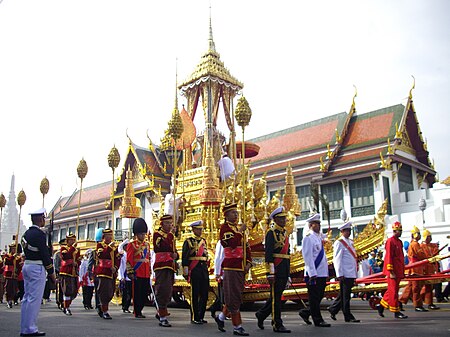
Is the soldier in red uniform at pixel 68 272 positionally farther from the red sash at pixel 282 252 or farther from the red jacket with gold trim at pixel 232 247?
the red sash at pixel 282 252

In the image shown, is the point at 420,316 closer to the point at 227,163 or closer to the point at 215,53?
the point at 227,163

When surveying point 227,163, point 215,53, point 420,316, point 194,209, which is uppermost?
point 215,53

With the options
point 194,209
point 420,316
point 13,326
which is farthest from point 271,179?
point 13,326

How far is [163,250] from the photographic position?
303 inches

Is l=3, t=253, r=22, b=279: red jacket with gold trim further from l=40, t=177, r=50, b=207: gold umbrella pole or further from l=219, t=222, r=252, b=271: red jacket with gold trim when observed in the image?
l=219, t=222, r=252, b=271: red jacket with gold trim

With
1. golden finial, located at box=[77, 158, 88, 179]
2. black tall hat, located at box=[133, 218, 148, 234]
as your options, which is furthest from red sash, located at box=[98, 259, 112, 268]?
golden finial, located at box=[77, 158, 88, 179]

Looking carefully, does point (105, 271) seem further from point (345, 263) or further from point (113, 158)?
point (113, 158)

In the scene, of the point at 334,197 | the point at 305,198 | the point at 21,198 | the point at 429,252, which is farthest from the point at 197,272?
the point at 305,198

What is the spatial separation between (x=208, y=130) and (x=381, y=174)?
11.4 meters

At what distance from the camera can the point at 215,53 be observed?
16.4m

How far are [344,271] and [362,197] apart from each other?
16.8 meters

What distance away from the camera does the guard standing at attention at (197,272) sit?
303 inches

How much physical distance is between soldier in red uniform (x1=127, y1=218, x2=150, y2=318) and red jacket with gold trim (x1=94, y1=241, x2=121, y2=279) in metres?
0.34

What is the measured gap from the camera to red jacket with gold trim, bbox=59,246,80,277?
990 cm
